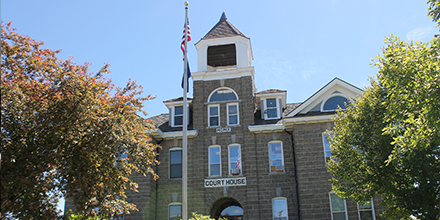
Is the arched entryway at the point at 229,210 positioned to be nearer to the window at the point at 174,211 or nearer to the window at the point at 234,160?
the window at the point at 234,160

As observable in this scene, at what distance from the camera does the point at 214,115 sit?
26469 millimetres

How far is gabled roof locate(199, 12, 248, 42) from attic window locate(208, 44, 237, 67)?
0.97 meters

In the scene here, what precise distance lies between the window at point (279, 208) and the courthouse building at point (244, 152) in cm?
6

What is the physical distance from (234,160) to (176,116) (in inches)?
215

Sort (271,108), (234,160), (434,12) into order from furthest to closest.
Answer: (271,108) < (234,160) < (434,12)

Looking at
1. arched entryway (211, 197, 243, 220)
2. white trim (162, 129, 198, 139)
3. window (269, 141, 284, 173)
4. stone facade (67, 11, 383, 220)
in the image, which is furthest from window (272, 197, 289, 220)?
white trim (162, 129, 198, 139)

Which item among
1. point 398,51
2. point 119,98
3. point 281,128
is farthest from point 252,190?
point 398,51

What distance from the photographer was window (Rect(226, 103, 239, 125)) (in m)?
26.1

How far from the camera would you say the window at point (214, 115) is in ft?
86.2

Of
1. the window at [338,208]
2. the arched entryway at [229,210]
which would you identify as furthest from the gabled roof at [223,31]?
the window at [338,208]

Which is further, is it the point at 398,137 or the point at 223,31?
the point at 223,31

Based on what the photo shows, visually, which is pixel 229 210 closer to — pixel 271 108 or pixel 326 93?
pixel 271 108

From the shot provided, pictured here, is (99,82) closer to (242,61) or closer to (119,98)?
(119,98)

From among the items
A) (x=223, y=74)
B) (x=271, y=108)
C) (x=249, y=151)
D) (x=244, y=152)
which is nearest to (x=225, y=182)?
(x=244, y=152)
